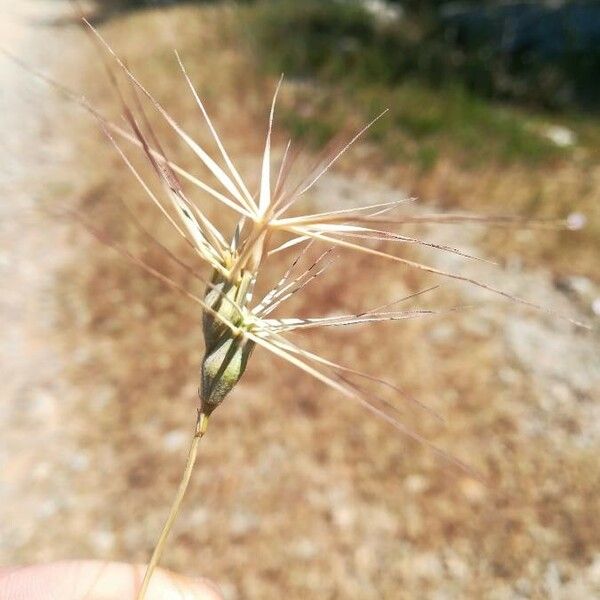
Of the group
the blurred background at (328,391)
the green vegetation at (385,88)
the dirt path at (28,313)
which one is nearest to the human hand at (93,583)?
the blurred background at (328,391)

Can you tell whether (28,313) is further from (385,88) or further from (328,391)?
(385,88)

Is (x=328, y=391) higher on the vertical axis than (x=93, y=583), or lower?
lower

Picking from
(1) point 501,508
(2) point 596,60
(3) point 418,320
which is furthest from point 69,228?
(2) point 596,60

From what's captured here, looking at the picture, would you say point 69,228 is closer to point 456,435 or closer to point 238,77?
point 238,77

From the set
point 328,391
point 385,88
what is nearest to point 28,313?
point 328,391

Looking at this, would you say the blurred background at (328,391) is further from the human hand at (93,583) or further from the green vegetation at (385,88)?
the human hand at (93,583)
